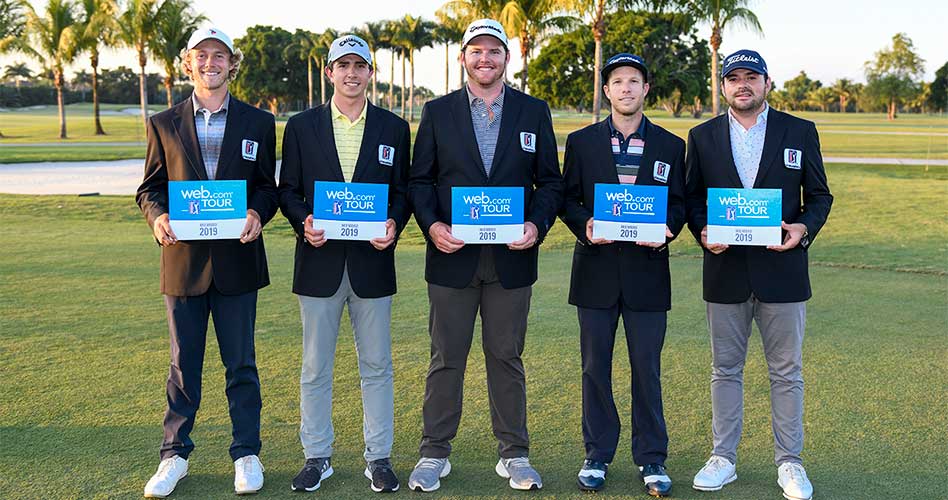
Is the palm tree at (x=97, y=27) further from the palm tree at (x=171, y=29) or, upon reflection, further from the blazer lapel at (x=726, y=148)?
the blazer lapel at (x=726, y=148)

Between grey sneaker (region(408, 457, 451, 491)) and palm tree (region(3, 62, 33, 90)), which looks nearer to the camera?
grey sneaker (region(408, 457, 451, 491))

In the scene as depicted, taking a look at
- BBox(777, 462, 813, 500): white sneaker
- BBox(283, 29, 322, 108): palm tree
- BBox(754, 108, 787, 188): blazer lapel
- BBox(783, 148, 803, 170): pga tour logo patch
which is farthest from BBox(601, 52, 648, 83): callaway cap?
BBox(283, 29, 322, 108): palm tree

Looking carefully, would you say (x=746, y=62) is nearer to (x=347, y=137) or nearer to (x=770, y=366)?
(x=770, y=366)

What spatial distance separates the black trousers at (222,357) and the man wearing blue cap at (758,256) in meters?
2.29

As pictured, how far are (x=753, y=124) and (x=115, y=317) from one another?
19.0 feet

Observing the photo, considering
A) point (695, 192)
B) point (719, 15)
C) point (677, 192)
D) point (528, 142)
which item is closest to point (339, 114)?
point (528, 142)

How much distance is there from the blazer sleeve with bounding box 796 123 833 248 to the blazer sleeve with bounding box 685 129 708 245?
47 centimetres

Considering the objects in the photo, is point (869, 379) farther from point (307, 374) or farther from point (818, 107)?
point (818, 107)

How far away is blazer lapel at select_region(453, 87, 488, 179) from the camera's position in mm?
4145

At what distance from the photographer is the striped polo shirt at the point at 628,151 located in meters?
4.16

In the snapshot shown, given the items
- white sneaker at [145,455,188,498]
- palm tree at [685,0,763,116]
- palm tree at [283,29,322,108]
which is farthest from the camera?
palm tree at [283,29,322,108]

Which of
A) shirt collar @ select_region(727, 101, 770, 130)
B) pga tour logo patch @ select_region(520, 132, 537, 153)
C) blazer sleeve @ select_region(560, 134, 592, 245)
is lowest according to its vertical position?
blazer sleeve @ select_region(560, 134, 592, 245)

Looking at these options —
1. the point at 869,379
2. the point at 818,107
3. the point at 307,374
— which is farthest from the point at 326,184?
the point at 818,107

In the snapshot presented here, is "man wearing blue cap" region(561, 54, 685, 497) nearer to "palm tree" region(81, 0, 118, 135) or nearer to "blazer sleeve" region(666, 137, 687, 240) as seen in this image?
"blazer sleeve" region(666, 137, 687, 240)
